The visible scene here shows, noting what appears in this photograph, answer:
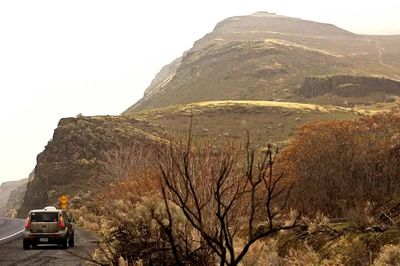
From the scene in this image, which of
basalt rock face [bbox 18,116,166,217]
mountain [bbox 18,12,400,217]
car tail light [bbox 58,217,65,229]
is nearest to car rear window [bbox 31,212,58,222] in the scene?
car tail light [bbox 58,217,65,229]

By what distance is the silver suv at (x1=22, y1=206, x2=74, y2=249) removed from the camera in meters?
20.7

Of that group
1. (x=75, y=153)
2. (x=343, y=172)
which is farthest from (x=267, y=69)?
(x=343, y=172)

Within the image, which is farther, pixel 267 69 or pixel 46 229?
pixel 267 69

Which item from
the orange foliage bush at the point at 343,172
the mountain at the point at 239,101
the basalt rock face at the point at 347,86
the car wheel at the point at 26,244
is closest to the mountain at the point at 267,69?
the mountain at the point at 239,101

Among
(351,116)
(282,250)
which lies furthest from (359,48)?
(282,250)

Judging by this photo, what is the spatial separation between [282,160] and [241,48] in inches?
5693

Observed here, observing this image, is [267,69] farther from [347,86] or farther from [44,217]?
[44,217]

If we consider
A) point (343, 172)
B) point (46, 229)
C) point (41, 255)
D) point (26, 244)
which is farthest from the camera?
point (26, 244)

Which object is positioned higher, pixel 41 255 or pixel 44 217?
pixel 44 217

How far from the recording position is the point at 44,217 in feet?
68.9

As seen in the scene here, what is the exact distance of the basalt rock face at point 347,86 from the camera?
11669cm

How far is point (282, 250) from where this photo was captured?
15.0m

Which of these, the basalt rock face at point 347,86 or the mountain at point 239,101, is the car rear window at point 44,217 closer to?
the mountain at point 239,101

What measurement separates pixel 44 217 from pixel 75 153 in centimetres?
5294
